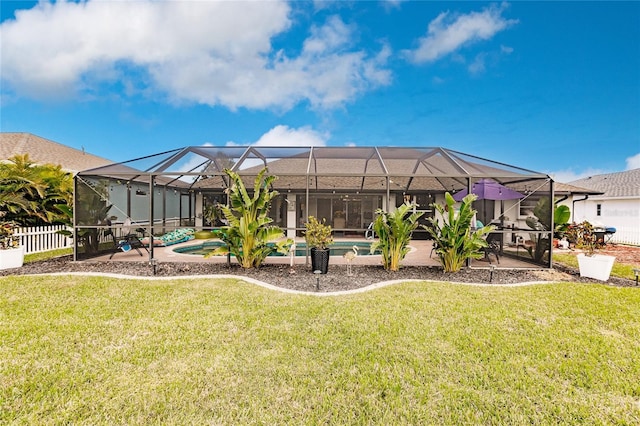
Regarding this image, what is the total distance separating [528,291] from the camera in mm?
6004

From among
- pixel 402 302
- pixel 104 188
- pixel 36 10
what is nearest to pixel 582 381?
pixel 402 302

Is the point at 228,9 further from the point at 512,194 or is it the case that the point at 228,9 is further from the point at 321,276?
the point at 512,194

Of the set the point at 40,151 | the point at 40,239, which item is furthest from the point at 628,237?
the point at 40,151

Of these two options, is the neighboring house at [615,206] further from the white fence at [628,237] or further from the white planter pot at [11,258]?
the white planter pot at [11,258]

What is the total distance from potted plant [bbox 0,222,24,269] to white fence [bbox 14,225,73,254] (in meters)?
1.21

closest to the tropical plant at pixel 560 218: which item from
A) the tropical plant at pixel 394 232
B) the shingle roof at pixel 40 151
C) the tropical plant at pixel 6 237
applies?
the tropical plant at pixel 394 232

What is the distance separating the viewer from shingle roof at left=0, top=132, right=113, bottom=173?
50.0 feet

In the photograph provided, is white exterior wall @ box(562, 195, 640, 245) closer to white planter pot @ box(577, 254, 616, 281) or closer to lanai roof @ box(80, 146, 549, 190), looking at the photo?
lanai roof @ box(80, 146, 549, 190)

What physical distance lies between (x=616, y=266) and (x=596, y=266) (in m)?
2.78

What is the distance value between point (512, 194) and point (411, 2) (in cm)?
984

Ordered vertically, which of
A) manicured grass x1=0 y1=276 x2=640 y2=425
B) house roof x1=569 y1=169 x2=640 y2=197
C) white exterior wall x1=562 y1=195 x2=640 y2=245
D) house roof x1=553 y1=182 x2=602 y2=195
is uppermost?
house roof x1=569 y1=169 x2=640 y2=197

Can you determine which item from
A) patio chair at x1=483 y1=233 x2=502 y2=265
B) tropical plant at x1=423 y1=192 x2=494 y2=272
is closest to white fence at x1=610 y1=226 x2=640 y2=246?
patio chair at x1=483 y1=233 x2=502 y2=265

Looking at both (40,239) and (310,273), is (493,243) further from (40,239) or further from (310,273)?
(40,239)

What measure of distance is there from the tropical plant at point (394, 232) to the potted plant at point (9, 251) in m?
9.37
